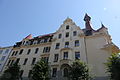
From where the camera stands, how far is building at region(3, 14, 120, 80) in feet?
80.9

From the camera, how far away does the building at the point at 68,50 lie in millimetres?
24672

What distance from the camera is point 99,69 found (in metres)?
23.2

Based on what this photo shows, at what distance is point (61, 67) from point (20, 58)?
14897 millimetres

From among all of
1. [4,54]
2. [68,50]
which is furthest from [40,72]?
[4,54]

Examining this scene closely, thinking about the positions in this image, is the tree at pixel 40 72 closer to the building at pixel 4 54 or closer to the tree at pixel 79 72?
the tree at pixel 79 72

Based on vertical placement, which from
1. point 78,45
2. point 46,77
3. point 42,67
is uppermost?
point 78,45

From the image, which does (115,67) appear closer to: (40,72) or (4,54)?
(40,72)

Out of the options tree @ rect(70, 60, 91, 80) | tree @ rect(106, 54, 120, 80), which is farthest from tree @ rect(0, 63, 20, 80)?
tree @ rect(106, 54, 120, 80)

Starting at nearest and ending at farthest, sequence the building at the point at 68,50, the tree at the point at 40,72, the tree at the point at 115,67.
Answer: the tree at the point at 115,67
the tree at the point at 40,72
the building at the point at 68,50

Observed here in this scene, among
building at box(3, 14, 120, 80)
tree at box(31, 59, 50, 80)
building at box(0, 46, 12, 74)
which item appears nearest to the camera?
tree at box(31, 59, 50, 80)

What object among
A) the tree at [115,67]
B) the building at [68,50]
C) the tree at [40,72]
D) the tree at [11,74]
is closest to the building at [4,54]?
the building at [68,50]

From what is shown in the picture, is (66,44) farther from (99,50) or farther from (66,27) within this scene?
(99,50)

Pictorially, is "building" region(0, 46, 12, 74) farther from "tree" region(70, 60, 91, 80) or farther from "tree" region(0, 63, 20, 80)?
"tree" region(70, 60, 91, 80)

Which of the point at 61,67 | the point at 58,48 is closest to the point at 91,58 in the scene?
the point at 61,67
